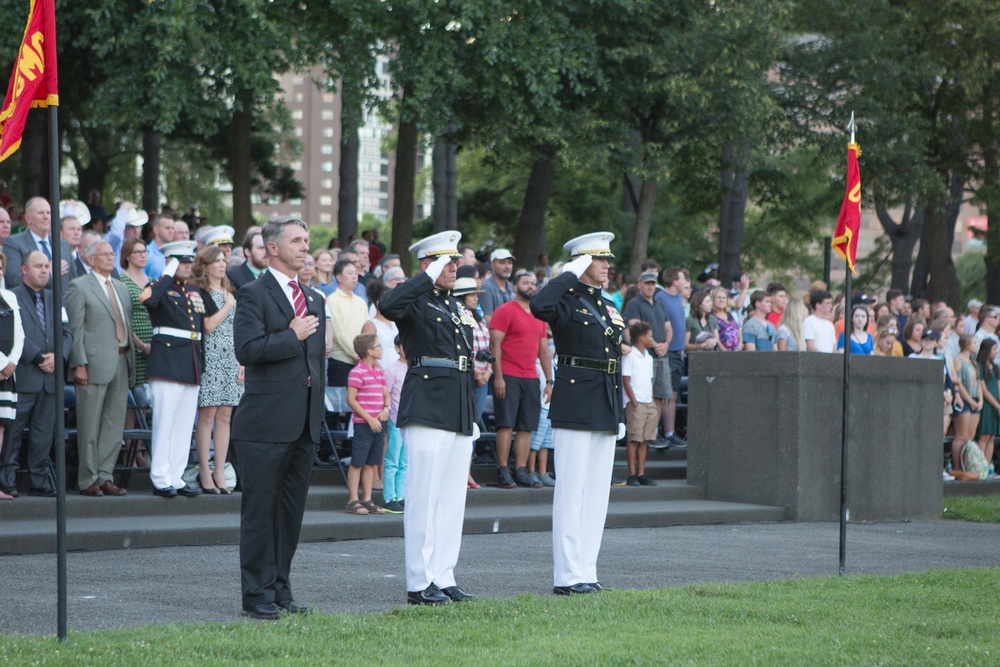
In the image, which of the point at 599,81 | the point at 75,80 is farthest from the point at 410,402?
the point at 75,80

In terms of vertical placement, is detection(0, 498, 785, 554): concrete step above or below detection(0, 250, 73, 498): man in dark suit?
below

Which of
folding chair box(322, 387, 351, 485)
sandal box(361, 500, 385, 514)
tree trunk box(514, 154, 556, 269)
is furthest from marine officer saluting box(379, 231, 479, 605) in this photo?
tree trunk box(514, 154, 556, 269)

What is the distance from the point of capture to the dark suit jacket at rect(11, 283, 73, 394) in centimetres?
1175

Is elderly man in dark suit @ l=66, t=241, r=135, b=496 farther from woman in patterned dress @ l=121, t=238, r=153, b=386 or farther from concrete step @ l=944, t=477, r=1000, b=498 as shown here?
concrete step @ l=944, t=477, r=1000, b=498

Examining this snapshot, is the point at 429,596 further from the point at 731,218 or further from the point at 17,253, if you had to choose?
the point at 731,218

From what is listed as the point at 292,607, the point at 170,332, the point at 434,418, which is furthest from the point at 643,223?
the point at 292,607


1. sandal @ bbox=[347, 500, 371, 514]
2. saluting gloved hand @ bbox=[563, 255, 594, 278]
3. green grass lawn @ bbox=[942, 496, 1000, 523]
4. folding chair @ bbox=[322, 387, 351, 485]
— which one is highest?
saluting gloved hand @ bbox=[563, 255, 594, 278]

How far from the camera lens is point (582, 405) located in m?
9.16

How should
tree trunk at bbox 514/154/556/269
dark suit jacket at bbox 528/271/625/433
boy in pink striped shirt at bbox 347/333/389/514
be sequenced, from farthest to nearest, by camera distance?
tree trunk at bbox 514/154/556/269, boy in pink striped shirt at bbox 347/333/389/514, dark suit jacket at bbox 528/271/625/433

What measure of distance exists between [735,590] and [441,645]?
2674mm

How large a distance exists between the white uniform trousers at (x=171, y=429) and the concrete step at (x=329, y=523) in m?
0.47

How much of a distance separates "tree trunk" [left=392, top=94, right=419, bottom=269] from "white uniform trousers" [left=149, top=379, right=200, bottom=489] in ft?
46.0

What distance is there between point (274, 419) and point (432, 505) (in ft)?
3.91

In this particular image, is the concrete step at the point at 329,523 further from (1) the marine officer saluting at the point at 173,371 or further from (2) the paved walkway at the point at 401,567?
(1) the marine officer saluting at the point at 173,371
